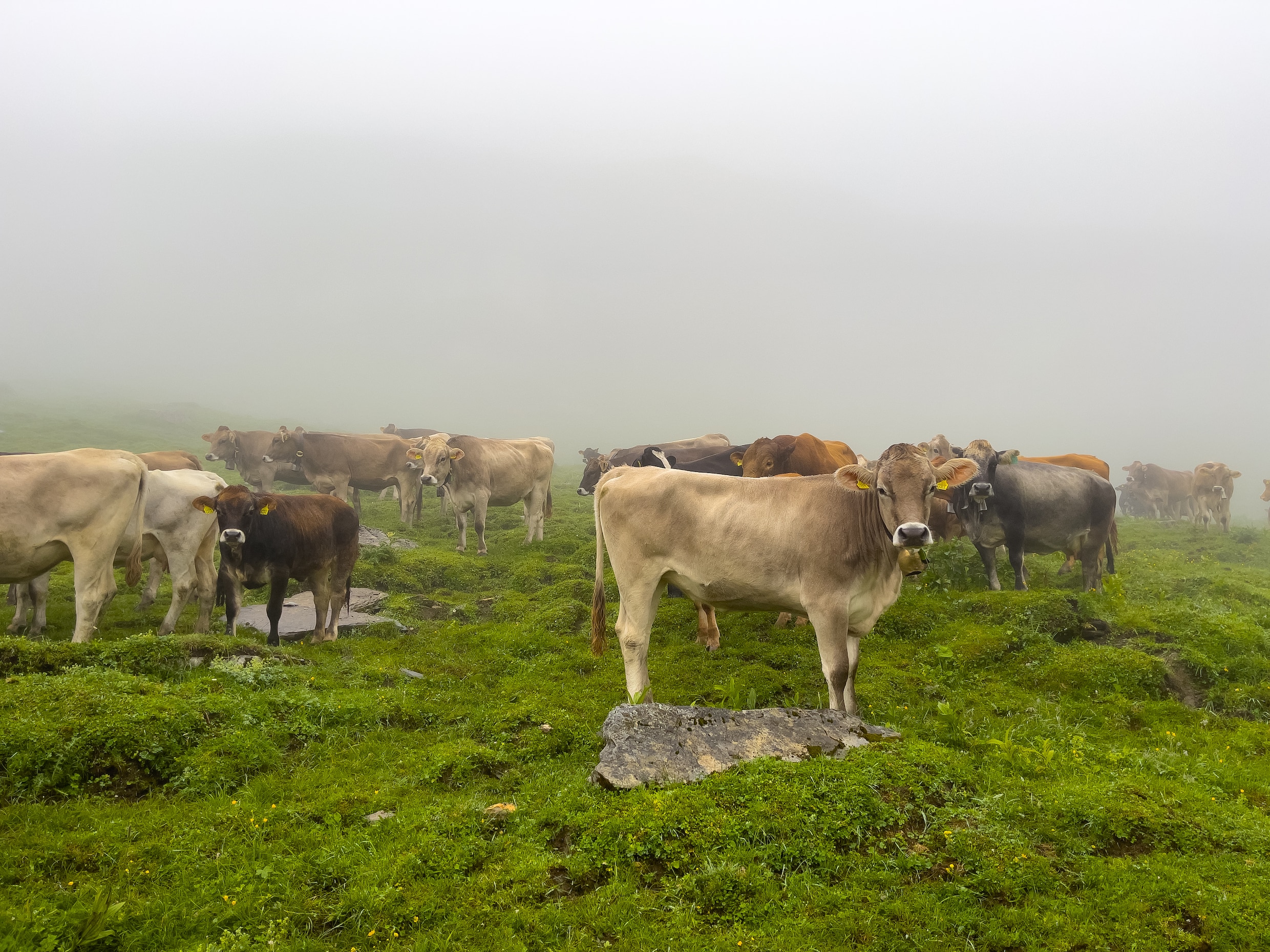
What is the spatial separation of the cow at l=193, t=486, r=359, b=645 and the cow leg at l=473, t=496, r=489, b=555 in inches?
301

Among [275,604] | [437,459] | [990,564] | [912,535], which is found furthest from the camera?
[437,459]

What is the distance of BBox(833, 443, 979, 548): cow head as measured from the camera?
785 cm

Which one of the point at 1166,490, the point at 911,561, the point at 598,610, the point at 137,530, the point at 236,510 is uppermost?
the point at 911,561

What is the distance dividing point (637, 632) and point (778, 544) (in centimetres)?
218

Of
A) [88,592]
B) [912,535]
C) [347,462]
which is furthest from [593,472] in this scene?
[912,535]

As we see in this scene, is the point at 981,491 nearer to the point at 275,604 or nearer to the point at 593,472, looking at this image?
the point at 275,604

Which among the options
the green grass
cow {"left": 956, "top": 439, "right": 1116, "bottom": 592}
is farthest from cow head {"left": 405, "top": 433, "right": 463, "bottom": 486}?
cow {"left": 956, "top": 439, "right": 1116, "bottom": 592}

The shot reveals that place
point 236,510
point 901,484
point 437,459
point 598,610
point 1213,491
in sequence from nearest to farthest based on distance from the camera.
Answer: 1. point 901,484
2. point 598,610
3. point 236,510
4. point 437,459
5. point 1213,491

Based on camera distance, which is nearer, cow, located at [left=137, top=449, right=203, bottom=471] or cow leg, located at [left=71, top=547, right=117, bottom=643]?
cow leg, located at [left=71, top=547, right=117, bottom=643]

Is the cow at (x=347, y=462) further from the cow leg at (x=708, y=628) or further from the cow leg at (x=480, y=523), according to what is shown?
the cow leg at (x=708, y=628)

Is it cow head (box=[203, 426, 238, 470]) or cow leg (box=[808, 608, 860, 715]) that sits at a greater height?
cow leg (box=[808, 608, 860, 715])

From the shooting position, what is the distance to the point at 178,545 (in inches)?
486

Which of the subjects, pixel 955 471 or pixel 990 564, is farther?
pixel 990 564

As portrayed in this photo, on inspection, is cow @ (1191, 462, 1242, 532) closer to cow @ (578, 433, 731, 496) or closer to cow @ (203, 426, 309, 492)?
cow @ (578, 433, 731, 496)
